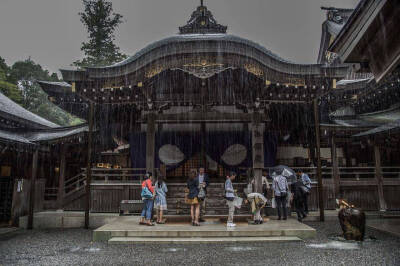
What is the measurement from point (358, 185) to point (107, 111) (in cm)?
1179

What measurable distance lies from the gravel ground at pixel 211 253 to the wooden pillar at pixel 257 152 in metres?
2.79

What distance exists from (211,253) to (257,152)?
4824 mm

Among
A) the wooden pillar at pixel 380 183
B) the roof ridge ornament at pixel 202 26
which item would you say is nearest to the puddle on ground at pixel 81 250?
the wooden pillar at pixel 380 183

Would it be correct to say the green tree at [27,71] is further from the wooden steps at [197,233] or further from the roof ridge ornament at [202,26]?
the wooden steps at [197,233]

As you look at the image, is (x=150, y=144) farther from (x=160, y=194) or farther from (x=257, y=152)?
(x=257, y=152)

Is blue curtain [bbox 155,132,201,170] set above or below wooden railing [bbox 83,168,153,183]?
above

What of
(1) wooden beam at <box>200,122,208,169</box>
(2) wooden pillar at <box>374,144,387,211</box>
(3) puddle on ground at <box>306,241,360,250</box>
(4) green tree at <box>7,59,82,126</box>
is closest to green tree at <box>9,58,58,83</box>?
(4) green tree at <box>7,59,82,126</box>

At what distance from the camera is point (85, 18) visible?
33.1 m

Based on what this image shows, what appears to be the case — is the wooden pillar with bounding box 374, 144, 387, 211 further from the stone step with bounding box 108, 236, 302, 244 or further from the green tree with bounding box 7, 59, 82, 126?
the green tree with bounding box 7, 59, 82, 126

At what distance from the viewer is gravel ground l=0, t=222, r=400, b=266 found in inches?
217

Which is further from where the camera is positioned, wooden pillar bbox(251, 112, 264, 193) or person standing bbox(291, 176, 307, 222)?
wooden pillar bbox(251, 112, 264, 193)

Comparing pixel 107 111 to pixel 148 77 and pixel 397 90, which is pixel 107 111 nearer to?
pixel 148 77

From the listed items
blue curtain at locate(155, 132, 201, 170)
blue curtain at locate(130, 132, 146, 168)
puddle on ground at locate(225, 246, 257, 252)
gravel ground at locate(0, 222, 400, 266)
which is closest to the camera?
gravel ground at locate(0, 222, 400, 266)

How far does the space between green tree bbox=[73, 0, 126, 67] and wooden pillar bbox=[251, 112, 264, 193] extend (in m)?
25.6
